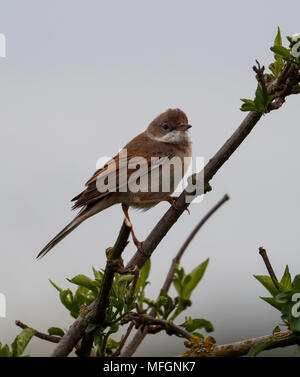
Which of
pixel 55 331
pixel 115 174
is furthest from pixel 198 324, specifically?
pixel 115 174

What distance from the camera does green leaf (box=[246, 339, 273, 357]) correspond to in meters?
2.44

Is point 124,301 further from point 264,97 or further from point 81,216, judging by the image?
point 81,216

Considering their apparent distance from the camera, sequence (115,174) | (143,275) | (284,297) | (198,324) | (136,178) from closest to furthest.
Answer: (284,297) < (198,324) < (143,275) < (115,174) < (136,178)

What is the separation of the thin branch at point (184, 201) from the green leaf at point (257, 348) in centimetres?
84

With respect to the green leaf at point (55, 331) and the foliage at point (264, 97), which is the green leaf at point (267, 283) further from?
the green leaf at point (55, 331)

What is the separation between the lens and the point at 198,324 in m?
3.12

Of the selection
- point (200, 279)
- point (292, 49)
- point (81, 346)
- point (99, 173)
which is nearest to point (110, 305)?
point (81, 346)

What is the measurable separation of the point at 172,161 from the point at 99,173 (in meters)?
0.89

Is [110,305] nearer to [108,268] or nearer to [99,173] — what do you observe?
[108,268]

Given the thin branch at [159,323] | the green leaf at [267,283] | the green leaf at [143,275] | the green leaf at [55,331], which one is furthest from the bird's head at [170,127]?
the thin branch at [159,323]

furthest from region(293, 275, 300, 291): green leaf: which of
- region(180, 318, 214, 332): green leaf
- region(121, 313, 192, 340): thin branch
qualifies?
region(180, 318, 214, 332): green leaf

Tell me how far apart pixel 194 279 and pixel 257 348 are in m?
0.80

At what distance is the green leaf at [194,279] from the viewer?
123 inches

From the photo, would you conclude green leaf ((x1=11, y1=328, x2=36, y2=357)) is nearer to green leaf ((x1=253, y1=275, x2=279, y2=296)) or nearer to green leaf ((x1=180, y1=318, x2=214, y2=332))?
green leaf ((x1=180, y1=318, x2=214, y2=332))
